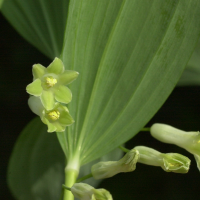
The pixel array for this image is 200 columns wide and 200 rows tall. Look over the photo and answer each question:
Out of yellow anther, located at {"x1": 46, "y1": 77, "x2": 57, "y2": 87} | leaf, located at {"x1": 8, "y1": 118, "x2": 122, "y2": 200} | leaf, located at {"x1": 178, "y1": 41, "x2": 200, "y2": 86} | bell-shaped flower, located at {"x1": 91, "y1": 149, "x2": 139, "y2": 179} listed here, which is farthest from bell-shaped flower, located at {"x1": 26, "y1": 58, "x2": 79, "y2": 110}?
leaf, located at {"x1": 178, "y1": 41, "x2": 200, "y2": 86}

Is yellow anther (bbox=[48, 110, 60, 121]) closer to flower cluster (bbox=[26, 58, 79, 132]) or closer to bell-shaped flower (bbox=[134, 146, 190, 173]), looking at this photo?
flower cluster (bbox=[26, 58, 79, 132])

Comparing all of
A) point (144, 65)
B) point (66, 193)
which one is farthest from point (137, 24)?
point (66, 193)

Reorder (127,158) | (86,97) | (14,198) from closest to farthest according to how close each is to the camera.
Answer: (127,158)
(86,97)
(14,198)

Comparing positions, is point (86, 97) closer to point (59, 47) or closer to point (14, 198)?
point (59, 47)

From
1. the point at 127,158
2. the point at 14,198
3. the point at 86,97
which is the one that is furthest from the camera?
the point at 14,198

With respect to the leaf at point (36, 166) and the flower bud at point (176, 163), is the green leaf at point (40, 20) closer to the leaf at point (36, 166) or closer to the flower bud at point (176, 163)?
the leaf at point (36, 166)

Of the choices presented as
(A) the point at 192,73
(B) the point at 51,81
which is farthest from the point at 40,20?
(A) the point at 192,73
